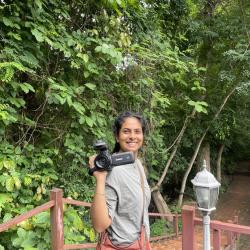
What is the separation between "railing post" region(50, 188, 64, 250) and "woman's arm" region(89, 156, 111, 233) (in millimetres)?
1044

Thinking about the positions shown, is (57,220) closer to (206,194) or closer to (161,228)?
(206,194)

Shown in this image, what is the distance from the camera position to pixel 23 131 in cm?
369

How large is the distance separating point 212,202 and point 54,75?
2.08m

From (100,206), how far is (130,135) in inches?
17.5

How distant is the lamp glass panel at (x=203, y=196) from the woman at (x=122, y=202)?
1135 mm

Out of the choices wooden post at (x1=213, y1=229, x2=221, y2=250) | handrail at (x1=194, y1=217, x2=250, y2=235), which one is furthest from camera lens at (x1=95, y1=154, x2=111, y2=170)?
wooden post at (x1=213, y1=229, x2=221, y2=250)

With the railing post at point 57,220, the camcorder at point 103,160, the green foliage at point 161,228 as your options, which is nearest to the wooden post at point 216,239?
the railing post at point 57,220

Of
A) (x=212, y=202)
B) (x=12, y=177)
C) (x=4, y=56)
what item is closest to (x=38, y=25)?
(x=4, y=56)

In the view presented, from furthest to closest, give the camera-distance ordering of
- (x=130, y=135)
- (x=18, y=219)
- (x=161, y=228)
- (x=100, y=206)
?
(x=161, y=228), (x=18, y=219), (x=130, y=135), (x=100, y=206)

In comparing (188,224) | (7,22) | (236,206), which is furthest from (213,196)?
(236,206)

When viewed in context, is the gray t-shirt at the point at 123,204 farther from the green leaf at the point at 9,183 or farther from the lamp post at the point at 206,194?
the green leaf at the point at 9,183

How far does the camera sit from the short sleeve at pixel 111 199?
163 centimetres

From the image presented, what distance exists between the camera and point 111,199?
64.2 inches

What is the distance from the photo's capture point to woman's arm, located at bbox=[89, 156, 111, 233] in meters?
1.55
